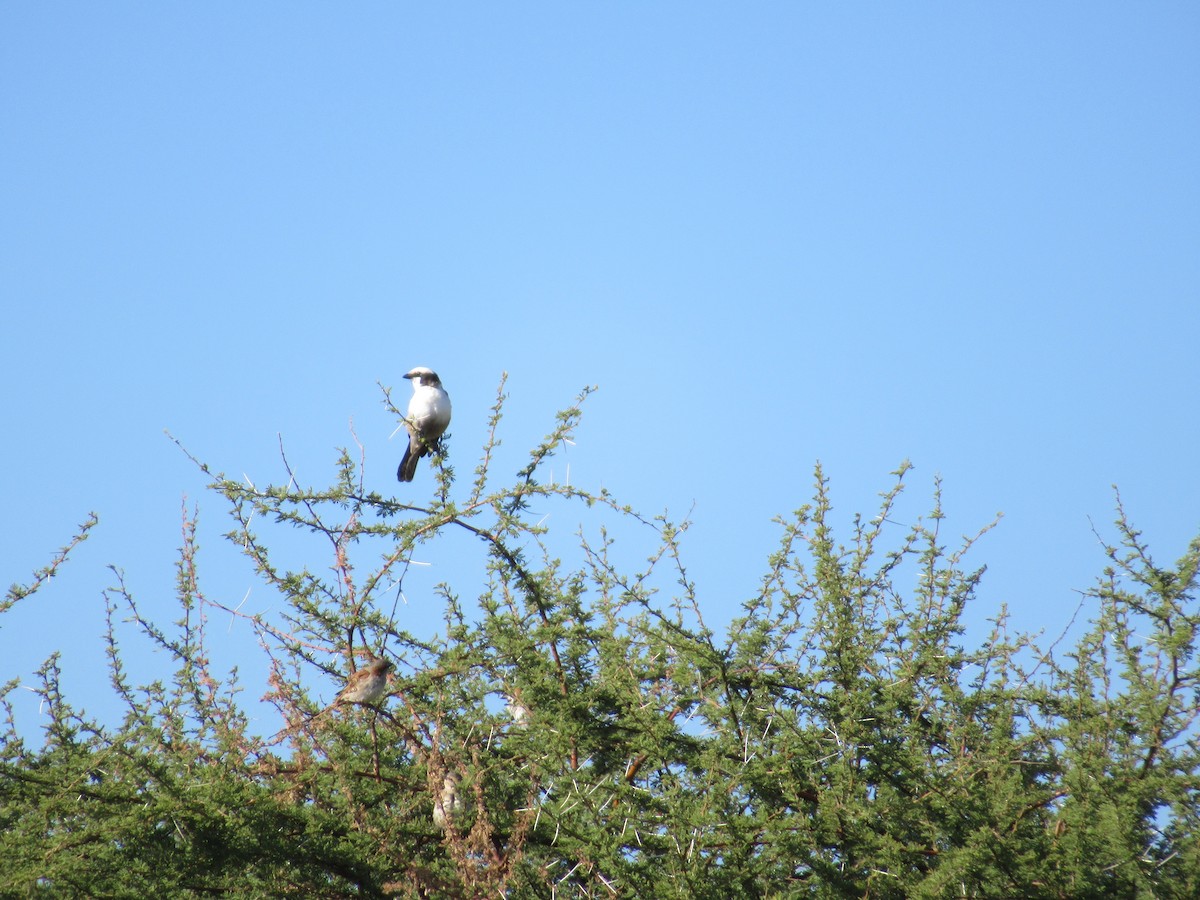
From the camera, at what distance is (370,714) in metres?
4.41

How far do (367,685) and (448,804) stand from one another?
1.61ft

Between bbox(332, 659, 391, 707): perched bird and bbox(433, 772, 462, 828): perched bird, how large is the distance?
1.20ft

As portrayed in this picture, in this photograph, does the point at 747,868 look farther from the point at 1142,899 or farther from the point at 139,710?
the point at 139,710

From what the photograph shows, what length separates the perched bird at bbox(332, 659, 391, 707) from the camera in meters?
4.31

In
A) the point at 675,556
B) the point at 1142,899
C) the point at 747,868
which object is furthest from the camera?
the point at 675,556

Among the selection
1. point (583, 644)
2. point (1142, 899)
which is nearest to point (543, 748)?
point (583, 644)

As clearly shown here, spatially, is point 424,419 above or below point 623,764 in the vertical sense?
above

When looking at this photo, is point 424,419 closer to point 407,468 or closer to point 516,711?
point 407,468

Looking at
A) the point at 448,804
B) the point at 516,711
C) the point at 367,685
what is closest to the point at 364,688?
the point at 367,685

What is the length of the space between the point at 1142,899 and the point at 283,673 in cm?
282

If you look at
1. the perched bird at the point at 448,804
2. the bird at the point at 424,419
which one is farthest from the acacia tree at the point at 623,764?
the bird at the point at 424,419

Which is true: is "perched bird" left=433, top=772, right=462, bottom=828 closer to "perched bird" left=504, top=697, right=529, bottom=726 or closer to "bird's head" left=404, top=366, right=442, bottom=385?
"perched bird" left=504, top=697, right=529, bottom=726

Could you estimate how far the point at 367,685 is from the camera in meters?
4.46

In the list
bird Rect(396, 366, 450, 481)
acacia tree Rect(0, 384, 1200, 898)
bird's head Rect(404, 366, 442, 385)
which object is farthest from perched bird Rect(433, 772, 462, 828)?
bird's head Rect(404, 366, 442, 385)
